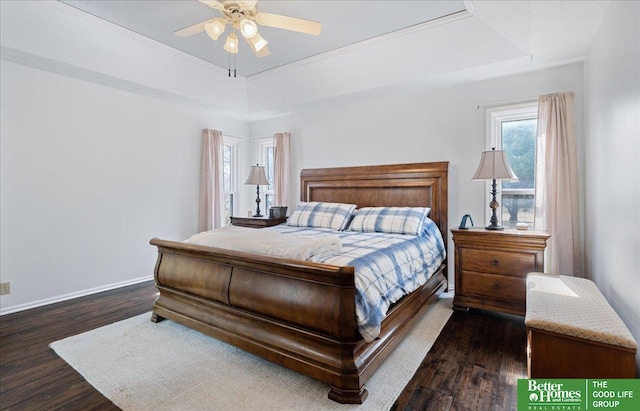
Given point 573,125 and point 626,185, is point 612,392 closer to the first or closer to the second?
point 626,185

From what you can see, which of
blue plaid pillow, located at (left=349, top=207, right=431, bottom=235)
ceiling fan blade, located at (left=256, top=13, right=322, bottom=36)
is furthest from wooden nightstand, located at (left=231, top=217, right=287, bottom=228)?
ceiling fan blade, located at (left=256, top=13, right=322, bottom=36)

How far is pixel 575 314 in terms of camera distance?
169 cm

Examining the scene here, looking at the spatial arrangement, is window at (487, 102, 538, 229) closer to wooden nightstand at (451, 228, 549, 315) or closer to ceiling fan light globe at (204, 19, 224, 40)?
wooden nightstand at (451, 228, 549, 315)

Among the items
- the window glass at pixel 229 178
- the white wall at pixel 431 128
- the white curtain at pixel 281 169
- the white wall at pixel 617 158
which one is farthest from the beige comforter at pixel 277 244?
the window glass at pixel 229 178

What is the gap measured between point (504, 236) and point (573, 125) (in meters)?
1.35

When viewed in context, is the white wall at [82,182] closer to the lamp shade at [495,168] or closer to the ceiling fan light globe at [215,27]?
the ceiling fan light globe at [215,27]

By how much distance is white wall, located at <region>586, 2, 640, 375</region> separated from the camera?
172 cm

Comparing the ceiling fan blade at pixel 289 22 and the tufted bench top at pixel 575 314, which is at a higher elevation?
the ceiling fan blade at pixel 289 22

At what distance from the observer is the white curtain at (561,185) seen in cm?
306

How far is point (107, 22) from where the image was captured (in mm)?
3318

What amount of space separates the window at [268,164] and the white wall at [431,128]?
36.3 inches

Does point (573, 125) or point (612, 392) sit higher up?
point (573, 125)

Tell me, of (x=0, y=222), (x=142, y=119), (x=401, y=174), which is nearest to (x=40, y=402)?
(x=0, y=222)

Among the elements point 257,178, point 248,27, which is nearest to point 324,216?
point 257,178
